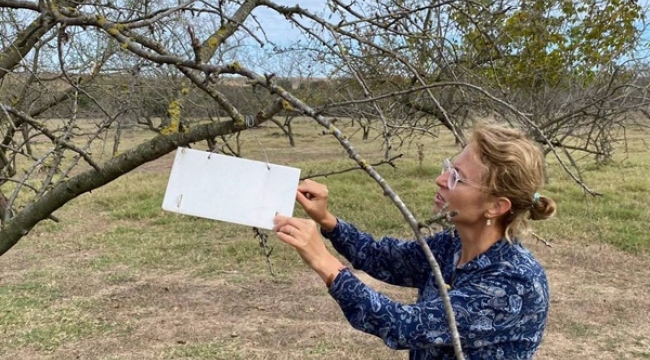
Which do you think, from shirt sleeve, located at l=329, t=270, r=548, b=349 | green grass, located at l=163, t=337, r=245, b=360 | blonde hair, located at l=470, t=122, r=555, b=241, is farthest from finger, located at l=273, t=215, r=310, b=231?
green grass, located at l=163, t=337, r=245, b=360

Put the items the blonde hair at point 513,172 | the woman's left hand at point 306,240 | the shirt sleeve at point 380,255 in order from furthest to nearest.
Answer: the shirt sleeve at point 380,255, the blonde hair at point 513,172, the woman's left hand at point 306,240

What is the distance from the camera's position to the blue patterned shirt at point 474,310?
1.30 metres

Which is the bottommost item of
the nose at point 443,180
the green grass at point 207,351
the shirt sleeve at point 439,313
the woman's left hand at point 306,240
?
the green grass at point 207,351

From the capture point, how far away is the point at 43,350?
4281 mm

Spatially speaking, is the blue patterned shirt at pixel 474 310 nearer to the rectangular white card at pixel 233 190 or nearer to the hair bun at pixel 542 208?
the hair bun at pixel 542 208

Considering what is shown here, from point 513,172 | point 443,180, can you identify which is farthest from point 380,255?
point 513,172

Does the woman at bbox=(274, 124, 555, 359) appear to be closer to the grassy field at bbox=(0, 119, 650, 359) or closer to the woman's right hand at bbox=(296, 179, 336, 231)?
the woman's right hand at bbox=(296, 179, 336, 231)

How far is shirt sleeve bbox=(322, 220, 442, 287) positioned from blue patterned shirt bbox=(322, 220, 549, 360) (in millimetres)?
259

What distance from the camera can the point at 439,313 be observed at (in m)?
1.30

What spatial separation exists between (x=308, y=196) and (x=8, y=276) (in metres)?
5.47

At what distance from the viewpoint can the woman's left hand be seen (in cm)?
126

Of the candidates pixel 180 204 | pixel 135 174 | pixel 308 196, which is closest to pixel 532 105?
pixel 308 196

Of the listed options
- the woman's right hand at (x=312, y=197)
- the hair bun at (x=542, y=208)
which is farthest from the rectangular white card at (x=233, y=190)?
the hair bun at (x=542, y=208)

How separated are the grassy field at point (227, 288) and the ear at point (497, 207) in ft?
3.54
